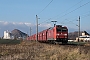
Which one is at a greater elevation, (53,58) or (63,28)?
(63,28)

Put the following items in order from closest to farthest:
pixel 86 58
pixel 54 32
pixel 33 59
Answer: pixel 86 58 < pixel 33 59 < pixel 54 32

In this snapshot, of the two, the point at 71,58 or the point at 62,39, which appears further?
the point at 62,39

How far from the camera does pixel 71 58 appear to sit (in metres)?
15.9

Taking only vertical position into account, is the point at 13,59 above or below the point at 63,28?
below

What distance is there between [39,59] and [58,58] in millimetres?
1251

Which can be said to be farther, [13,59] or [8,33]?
[8,33]

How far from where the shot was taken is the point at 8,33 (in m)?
194

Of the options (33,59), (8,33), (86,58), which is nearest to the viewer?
(86,58)

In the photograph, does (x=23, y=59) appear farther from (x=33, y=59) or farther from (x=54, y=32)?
(x=54, y=32)

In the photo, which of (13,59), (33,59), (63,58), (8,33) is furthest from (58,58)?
(8,33)

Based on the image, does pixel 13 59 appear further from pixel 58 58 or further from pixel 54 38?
pixel 54 38

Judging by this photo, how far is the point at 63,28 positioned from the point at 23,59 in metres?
33.1

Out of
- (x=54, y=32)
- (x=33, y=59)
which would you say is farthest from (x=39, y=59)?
(x=54, y=32)

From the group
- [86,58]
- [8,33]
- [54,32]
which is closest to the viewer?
[86,58]
